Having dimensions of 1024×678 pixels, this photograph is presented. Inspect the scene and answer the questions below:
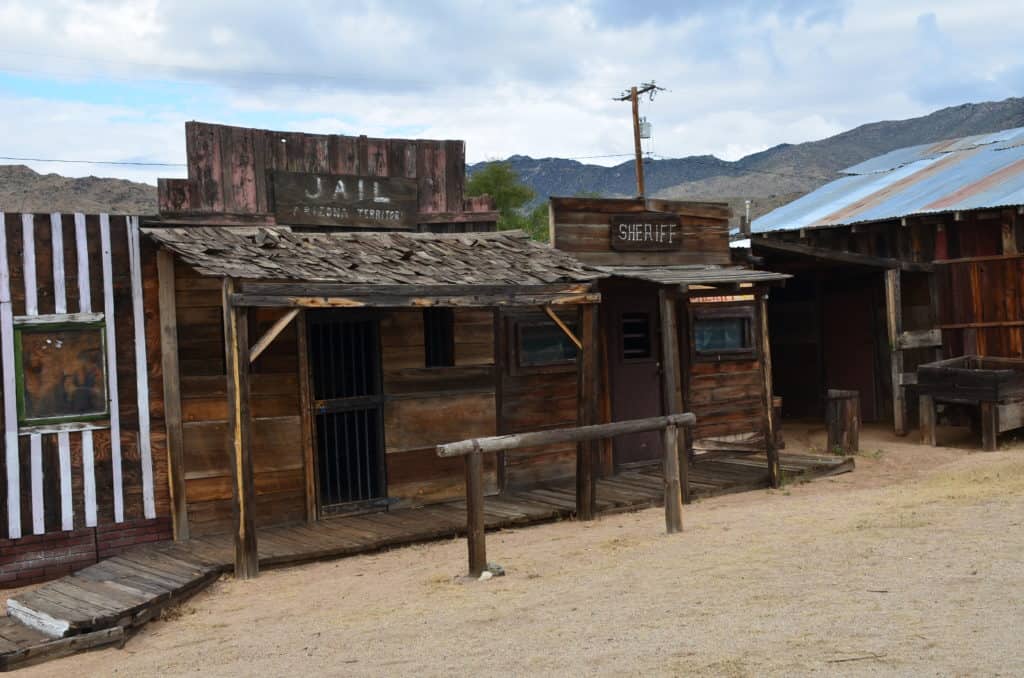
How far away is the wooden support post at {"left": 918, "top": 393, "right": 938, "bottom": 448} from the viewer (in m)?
14.9

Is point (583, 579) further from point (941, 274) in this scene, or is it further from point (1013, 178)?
point (1013, 178)

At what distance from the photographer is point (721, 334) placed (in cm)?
1379

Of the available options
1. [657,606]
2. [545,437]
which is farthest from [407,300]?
[657,606]

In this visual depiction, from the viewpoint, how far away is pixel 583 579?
729cm

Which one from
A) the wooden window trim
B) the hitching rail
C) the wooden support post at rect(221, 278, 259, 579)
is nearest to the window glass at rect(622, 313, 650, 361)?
the wooden window trim

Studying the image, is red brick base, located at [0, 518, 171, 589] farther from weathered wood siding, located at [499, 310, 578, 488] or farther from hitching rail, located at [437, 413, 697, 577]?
weathered wood siding, located at [499, 310, 578, 488]

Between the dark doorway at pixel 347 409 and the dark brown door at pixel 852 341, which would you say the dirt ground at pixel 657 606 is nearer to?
A: the dark doorway at pixel 347 409

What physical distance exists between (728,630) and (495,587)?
222 centimetres

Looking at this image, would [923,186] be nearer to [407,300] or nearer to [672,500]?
[672,500]

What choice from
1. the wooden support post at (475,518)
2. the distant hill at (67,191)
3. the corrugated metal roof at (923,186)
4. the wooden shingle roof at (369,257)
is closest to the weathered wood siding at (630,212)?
the wooden shingle roof at (369,257)

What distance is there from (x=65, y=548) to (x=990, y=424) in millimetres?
11511

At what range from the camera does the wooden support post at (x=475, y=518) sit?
7762mm

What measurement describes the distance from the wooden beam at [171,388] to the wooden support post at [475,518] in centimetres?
312

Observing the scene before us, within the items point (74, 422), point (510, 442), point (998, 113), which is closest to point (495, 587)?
point (510, 442)
